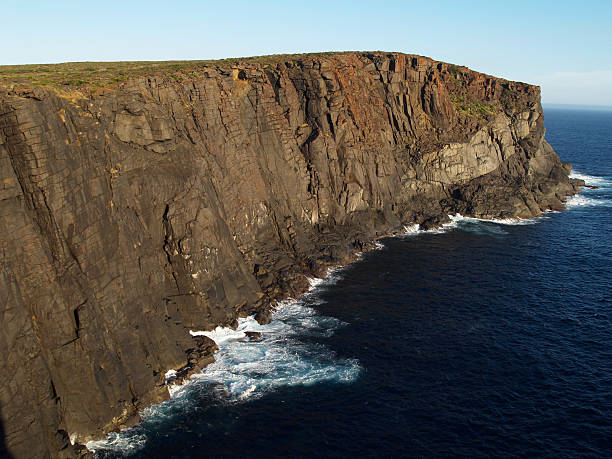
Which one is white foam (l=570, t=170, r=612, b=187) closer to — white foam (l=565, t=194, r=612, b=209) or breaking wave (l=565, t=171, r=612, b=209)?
breaking wave (l=565, t=171, r=612, b=209)

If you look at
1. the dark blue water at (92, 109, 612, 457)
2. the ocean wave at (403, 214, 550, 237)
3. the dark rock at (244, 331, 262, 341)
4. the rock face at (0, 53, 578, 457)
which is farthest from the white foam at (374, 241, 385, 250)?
the dark rock at (244, 331, 262, 341)

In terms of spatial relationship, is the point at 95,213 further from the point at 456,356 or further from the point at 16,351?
the point at 456,356

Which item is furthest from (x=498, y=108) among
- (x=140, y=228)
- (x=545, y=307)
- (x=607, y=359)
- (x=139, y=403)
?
(x=139, y=403)

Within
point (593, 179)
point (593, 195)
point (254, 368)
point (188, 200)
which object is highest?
point (188, 200)

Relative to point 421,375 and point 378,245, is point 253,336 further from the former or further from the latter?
point 378,245

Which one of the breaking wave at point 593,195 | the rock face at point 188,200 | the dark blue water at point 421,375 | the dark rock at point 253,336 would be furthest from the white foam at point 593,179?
the dark rock at point 253,336

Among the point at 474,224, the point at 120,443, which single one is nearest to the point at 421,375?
the point at 120,443
